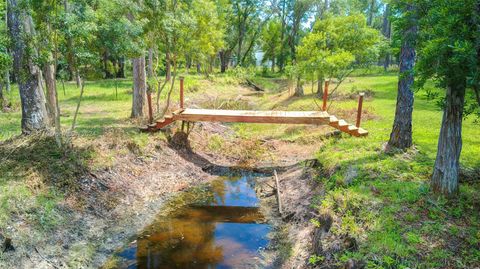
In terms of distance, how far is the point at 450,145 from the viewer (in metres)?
7.02

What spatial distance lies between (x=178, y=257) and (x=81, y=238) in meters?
2.20

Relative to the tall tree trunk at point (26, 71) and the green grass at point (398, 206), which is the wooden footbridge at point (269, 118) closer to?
the green grass at point (398, 206)

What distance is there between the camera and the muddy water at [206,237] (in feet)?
25.3

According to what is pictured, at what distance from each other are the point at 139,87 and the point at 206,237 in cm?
901

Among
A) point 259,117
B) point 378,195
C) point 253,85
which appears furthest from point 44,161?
point 253,85

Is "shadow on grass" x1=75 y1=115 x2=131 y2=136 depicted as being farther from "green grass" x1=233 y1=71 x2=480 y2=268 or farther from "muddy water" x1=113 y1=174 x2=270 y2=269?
"green grass" x1=233 y1=71 x2=480 y2=268

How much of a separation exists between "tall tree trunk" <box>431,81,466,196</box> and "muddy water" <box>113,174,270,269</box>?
4036 millimetres

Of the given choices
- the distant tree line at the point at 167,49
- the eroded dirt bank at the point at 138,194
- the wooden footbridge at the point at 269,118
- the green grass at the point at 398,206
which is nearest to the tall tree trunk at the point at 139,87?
the distant tree line at the point at 167,49

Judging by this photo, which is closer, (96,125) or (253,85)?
(96,125)

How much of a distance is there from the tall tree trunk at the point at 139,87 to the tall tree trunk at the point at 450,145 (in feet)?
39.6

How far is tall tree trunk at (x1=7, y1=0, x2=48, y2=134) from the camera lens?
9.55 m

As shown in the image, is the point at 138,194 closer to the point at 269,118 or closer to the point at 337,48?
the point at 269,118

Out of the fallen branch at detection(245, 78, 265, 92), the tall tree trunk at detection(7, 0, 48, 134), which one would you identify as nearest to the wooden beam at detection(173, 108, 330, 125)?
the tall tree trunk at detection(7, 0, 48, 134)

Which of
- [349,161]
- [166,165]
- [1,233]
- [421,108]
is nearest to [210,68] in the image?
[421,108]
